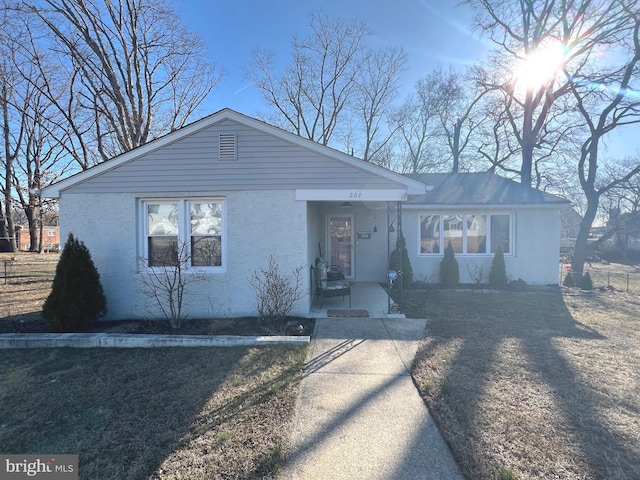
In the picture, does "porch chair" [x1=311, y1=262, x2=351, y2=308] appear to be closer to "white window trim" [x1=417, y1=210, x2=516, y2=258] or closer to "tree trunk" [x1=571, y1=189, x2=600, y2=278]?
"white window trim" [x1=417, y1=210, x2=516, y2=258]

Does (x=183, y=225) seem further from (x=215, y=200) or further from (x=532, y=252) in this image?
(x=532, y=252)

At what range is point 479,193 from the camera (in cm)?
1101

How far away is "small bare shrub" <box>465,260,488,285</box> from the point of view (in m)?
10.1

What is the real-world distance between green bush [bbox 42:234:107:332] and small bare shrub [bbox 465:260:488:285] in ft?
34.2

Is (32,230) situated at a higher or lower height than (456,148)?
lower

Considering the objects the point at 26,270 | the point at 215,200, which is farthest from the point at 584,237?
the point at 26,270

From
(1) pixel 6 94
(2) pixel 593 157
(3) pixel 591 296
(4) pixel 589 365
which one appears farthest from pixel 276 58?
(4) pixel 589 365

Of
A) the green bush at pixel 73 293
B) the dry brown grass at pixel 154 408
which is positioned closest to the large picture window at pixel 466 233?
the dry brown grass at pixel 154 408

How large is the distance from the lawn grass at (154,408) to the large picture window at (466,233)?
24.6ft

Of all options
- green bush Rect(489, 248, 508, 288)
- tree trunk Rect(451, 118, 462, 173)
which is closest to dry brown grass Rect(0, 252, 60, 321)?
green bush Rect(489, 248, 508, 288)

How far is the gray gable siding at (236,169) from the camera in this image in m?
6.11

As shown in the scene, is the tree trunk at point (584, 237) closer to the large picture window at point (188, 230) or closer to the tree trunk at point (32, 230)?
the large picture window at point (188, 230)

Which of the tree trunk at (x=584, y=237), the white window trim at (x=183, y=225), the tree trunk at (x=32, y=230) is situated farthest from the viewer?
the tree trunk at (x=32, y=230)

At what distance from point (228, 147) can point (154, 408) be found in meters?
4.72
